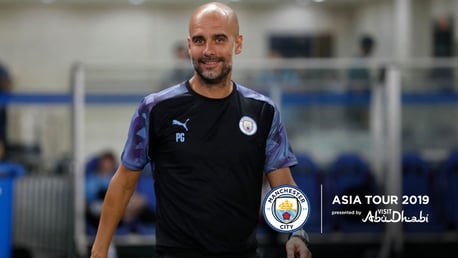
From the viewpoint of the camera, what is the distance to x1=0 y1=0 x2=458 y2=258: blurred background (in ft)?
17.1

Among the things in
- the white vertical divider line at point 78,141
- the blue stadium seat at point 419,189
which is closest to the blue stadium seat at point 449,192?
the blue stadium seat at point 419,189

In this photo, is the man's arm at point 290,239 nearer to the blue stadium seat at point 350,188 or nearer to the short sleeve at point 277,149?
the short sleeve at point 277,149

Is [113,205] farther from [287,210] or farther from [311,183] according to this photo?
[311,183]

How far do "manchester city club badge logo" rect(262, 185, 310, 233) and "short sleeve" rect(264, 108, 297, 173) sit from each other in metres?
0.12

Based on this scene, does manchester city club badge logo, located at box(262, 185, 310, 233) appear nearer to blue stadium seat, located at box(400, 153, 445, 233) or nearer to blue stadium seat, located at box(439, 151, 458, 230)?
blue stadium seat, located at box(400, 153, 445, 233)

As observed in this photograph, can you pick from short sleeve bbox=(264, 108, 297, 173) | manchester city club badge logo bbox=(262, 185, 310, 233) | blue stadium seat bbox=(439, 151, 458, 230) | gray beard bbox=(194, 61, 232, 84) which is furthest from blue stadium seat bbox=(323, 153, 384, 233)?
gray beard bbox=(194, 61, 232, 84)

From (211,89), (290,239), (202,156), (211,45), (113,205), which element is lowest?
(290,239)

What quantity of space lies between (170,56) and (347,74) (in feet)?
3.50

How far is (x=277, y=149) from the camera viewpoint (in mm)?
2852

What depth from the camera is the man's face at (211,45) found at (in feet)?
8.95

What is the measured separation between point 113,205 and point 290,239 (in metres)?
0.58

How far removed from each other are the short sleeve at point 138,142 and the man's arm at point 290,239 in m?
0.39

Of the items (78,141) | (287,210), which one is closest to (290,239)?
(287,210)

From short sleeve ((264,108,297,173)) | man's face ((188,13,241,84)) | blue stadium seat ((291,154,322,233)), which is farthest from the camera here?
blue stadium seat ((291,154,322,233))
